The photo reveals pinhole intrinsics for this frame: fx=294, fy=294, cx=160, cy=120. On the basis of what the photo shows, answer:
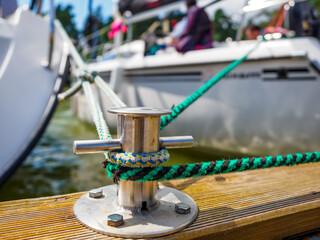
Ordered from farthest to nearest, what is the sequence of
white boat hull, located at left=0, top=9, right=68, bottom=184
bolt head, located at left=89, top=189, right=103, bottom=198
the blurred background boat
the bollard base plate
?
the blurred background boat < white boat hull, located at left=0, top=9, right=68, bottom=184 < bolt head, located at left=89, top=189, right=103, bottom=198 < the bollard base plate

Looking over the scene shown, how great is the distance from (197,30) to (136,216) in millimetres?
3183

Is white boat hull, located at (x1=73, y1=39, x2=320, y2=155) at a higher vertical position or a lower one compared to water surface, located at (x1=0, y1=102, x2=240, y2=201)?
higher

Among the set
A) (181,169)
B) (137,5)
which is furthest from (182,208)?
(137,5)

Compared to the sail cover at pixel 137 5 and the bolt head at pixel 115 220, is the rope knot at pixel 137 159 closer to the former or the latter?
the bolt head at pixel 115 220

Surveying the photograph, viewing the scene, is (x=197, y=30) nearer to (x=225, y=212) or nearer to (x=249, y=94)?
(x=249, y=94)

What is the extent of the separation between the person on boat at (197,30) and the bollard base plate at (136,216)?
2811 millimetres

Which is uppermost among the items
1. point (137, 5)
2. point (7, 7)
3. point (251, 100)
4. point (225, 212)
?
point (137, 5)

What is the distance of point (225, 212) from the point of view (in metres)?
0.93

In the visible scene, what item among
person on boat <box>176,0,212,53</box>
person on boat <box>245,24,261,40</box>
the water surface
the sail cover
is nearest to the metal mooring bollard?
the water surface

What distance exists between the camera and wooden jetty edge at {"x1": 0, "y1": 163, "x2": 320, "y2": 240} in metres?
0.81

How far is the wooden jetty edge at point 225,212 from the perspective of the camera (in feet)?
2.65

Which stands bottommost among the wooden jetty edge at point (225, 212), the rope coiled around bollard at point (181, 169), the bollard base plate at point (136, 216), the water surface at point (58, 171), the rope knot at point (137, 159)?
the water surface at point (58, 171)

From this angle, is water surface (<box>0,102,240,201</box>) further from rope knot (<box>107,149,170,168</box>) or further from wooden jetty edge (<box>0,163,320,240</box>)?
rope knot (<box>107,149,170,168</box>)

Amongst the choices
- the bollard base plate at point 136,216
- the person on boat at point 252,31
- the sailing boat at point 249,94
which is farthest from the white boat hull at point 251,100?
the bollard base plate at point 136,216
